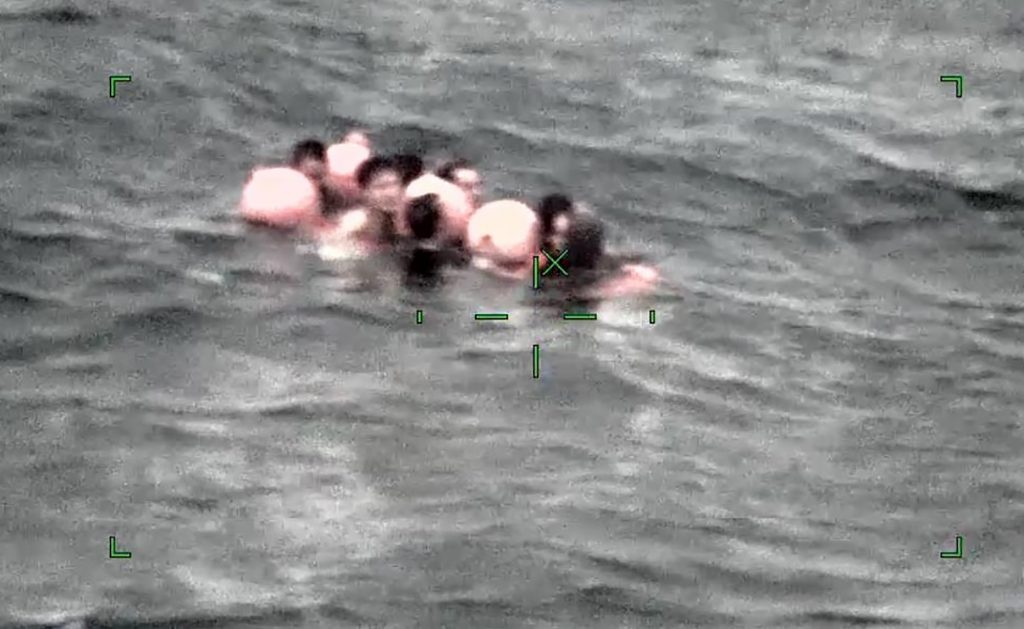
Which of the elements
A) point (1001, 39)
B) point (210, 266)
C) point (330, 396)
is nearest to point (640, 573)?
point (330, 396)

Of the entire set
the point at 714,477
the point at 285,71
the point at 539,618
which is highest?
the point at 285,71

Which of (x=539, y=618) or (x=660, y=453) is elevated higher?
(x=660, y=453)

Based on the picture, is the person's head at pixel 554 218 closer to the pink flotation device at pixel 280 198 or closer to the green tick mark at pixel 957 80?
the pink flotation device at pixel 280 198

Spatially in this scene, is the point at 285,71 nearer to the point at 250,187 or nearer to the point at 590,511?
the point at 250,187

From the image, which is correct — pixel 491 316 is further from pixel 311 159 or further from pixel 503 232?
pixel 311 159

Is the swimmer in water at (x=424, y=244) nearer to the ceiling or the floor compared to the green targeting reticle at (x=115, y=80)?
nearer to the floor

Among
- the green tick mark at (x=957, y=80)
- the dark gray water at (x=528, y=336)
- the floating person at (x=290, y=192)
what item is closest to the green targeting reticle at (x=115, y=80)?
the dark gray water at (x=528, y=336)
